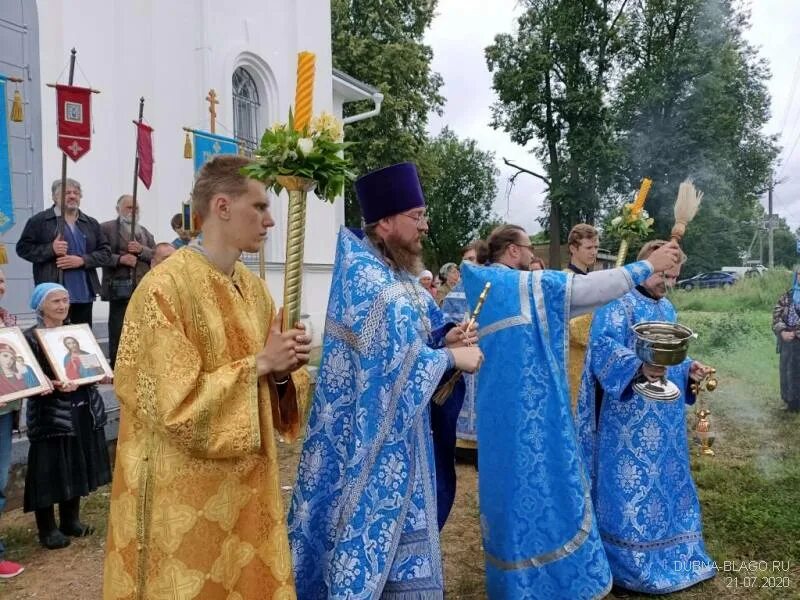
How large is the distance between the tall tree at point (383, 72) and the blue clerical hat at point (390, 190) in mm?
18516

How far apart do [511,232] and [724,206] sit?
13.3ft

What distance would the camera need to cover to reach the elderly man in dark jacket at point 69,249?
5820 millimetres

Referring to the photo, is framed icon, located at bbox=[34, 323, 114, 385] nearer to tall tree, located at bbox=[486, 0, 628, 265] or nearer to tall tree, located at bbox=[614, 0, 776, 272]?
tall tree, located at bbox=[614, 0, 776, 272]

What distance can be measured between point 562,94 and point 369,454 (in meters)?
22.4

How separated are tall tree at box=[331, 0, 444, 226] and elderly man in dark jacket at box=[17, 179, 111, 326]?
49.6 ft

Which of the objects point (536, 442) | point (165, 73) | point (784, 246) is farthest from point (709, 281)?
point (165, 73)

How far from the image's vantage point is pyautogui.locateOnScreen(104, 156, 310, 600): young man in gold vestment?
2.05 metres

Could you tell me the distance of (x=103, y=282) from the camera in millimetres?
6781

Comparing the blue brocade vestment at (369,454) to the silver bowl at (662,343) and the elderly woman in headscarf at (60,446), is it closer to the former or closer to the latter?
the silver bowl at (662,343)

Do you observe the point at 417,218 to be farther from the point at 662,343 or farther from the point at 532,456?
the point at 662,343

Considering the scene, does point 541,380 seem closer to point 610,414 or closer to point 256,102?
point 610,414

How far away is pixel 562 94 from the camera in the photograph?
22.7 metres

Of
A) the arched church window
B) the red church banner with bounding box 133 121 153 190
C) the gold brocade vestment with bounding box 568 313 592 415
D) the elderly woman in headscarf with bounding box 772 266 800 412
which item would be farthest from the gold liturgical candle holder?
the arched church window

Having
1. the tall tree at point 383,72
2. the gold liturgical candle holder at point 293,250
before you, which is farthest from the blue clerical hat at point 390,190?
the tall tree at point 383,72
